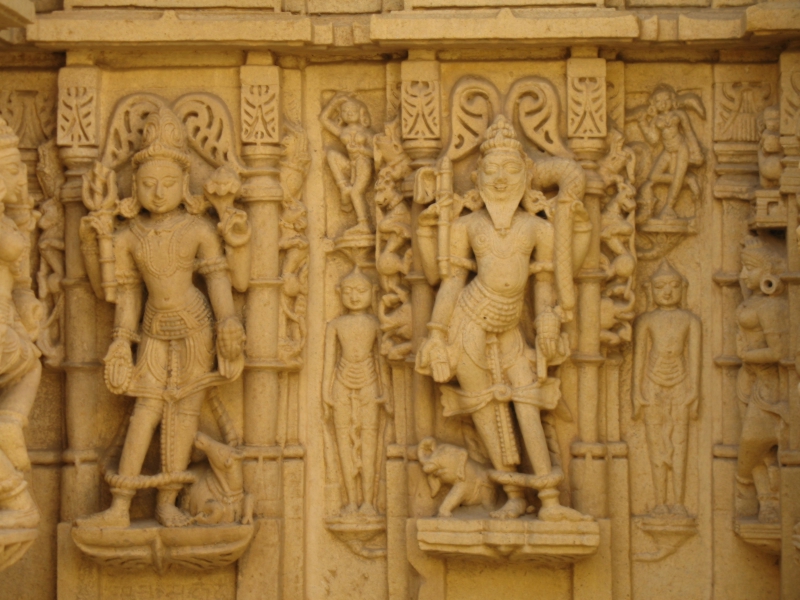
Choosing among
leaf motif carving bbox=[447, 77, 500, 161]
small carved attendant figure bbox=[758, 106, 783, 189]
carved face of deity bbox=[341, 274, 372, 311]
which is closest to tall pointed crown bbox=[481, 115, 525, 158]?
leaf motif carving bbox=[447, 77, 500, 161]

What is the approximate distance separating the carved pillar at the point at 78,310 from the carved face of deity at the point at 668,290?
3333 mm

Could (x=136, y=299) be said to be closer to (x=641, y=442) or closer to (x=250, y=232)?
(x=250, y=232)

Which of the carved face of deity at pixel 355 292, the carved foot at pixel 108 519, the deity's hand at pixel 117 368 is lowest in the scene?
the carved foot at pixel 108 519

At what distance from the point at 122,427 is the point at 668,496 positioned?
3271mm

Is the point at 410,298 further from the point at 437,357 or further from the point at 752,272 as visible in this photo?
the point at 752,272

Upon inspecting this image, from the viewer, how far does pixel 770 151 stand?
9609 millimetres

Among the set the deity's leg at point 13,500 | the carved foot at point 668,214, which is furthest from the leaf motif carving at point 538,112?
the deity's leg at point 13,500

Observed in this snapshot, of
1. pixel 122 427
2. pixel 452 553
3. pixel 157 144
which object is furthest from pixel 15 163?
pixel 452 553

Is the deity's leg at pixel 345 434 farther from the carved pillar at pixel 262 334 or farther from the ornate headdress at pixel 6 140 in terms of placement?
the ornate headdress at pixel 6 140

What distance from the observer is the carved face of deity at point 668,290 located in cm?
984

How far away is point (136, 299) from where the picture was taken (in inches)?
382

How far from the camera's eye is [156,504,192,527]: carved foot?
957 cm

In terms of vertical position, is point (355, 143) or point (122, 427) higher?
point (355, 143)

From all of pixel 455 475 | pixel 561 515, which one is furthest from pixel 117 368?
pixel 561 515
